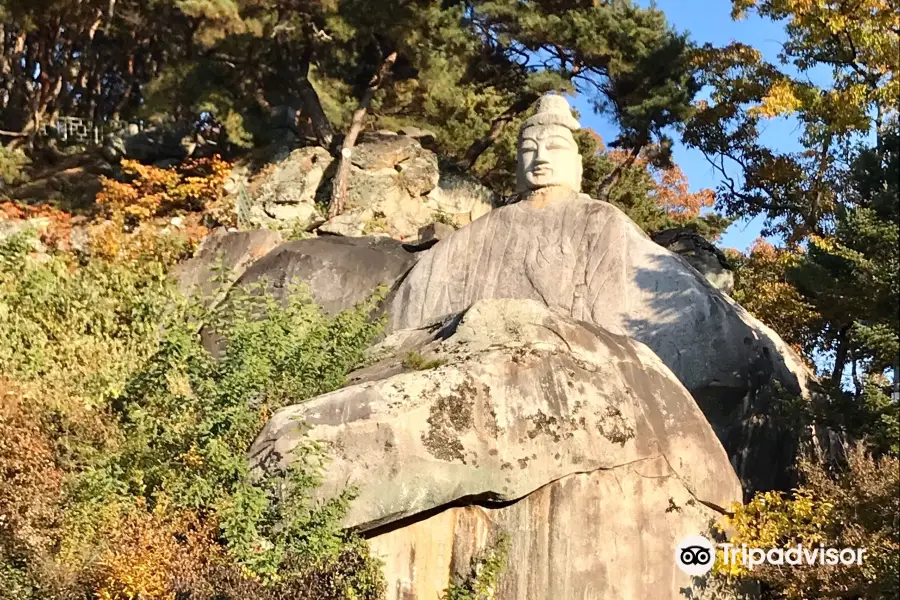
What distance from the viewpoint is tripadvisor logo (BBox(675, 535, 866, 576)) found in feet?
15.4

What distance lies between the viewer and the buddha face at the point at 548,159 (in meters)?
7.84

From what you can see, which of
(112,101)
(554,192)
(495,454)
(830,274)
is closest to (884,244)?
(830,274)

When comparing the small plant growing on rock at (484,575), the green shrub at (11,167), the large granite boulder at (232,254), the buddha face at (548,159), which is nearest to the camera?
the small plant growing on rock at (484,575)

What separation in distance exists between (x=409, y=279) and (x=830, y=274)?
11.2 ft

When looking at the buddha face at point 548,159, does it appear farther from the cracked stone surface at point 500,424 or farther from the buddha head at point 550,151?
the cracked stone surface at point 500,424

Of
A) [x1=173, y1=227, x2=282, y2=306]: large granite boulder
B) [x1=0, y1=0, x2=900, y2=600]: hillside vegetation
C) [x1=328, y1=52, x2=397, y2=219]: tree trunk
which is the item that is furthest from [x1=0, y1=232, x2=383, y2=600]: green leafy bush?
[x1=328, y1=52, x2=397, y2=219]: tree trunk

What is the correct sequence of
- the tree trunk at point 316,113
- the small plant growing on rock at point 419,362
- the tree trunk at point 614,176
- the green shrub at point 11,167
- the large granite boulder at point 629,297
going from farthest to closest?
the tree trunk at point 316,113, the tree trunk at point 614,176, the green shrub at point 11,167, the large granite boulder at point 629,297, the small plant growing on rock at point 419,362

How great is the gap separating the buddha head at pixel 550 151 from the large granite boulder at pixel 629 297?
0.20 m

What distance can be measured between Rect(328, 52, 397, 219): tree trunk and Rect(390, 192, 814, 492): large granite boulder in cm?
782

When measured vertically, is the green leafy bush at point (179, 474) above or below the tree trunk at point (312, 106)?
below

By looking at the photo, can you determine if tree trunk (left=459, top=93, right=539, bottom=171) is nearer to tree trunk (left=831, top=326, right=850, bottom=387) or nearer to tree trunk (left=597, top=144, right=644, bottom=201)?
tree trunk (left=597, top=144, right=644, bottom=201)

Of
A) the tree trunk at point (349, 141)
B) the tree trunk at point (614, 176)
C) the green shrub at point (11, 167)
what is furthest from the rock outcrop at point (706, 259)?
the green shrub at point (11, 167)

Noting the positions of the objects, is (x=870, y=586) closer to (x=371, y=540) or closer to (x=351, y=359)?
(x=371, y=540)

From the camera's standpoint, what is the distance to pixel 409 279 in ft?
26.6
